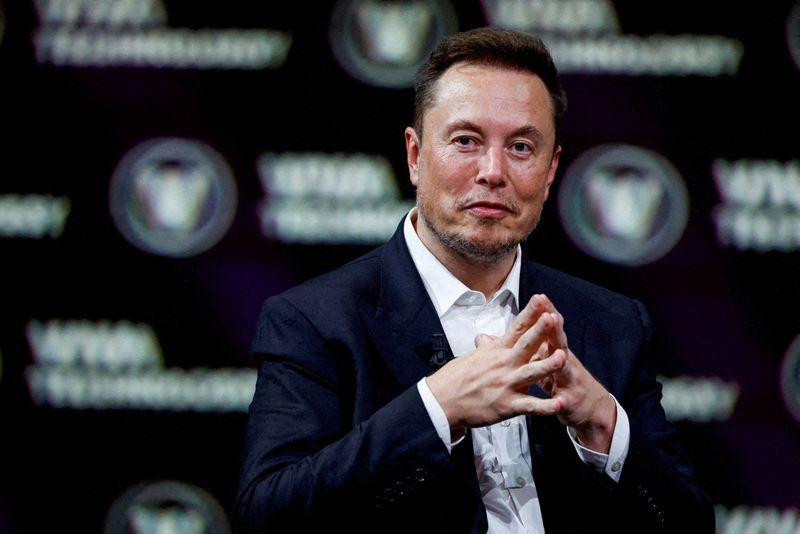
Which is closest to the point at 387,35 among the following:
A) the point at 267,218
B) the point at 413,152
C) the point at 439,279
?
the point at 267,218

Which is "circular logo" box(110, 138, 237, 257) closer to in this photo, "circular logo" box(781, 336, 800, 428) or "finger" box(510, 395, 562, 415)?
"finger" box(510, 395, 562, 415)

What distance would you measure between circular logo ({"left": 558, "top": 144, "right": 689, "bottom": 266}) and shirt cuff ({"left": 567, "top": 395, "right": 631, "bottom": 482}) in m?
0.97

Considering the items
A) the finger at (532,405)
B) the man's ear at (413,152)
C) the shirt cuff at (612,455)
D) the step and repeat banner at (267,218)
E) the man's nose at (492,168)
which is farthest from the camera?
the step and repeat banner at (267,218)

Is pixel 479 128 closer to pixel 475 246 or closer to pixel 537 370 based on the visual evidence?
pixel 475 246

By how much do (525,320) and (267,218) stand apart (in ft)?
3.77

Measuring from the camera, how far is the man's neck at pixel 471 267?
1.75m

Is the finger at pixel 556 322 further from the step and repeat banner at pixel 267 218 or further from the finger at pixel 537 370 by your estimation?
the step and repeat banner at pixel 267 218

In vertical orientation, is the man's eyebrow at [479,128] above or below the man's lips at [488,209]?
above

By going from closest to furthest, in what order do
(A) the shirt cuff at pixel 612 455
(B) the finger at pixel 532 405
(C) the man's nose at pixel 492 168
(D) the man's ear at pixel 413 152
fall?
(B) the finger at pixel 532 405 < (A) the shirt cuff at pixel 612 455 < (C) the man's nose at pixel 492 168 < (D) the man's ear at pixel 413 152

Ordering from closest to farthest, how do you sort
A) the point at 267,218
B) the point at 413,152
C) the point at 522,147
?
the point at 522,147 → the point at 413,152 → the point at 267,218

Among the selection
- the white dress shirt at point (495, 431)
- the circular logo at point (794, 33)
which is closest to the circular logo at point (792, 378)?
the circular logo at point (794, 33)

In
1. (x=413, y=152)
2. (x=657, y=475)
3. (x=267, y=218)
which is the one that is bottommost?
(x=657, y=475)

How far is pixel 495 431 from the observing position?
162cm

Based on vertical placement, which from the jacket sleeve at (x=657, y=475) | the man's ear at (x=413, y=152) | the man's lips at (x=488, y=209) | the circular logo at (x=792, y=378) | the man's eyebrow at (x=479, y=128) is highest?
the man's eyebrow at (x=479, y=128)
